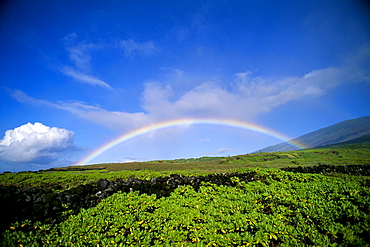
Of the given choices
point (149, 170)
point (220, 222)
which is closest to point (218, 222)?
point (220, 222)

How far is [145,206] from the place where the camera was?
891cm

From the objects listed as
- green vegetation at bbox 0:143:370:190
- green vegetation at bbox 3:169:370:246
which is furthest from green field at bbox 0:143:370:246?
green vegetation at bbox 0:143:370:190

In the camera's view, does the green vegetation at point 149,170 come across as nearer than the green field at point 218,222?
No

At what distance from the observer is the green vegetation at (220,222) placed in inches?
242

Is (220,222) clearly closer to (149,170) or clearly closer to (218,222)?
(218,222)

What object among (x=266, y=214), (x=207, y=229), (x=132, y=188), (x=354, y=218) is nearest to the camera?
(x=354, y=218)

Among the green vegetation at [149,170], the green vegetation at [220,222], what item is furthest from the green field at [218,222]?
the green vegetation at [149,170]

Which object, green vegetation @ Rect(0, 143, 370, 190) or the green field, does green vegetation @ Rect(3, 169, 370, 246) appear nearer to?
the green field

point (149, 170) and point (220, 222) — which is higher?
point (220, 222)

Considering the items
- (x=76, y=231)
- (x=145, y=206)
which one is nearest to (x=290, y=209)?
(x=145, y=206)

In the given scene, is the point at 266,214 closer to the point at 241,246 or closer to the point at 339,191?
the point at 241,246

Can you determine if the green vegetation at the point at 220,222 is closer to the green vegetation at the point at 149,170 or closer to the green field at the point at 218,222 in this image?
the green field at the point at 218,222

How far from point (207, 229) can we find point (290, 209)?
4081 mm

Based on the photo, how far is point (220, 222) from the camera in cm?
726
